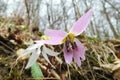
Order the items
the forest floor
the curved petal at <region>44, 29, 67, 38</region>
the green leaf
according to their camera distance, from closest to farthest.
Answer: the curved petal at <region>44, 29, 67, 38</region> < the green leaf < the forest floor

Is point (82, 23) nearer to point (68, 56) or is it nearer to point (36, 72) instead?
point (68, 56)

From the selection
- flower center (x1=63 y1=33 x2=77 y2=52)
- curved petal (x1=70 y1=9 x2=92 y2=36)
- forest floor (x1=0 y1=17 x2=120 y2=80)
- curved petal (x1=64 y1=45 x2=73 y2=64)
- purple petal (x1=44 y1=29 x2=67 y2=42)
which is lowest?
forest floor (x1=0 y1=17 x2=120 y2=80)

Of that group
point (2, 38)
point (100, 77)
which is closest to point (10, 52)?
point (2, 38)

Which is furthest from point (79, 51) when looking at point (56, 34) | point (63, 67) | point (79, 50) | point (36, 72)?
point (63, 67)

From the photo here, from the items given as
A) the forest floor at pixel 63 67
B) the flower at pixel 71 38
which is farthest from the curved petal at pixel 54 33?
the forest floor at pixel 63 67

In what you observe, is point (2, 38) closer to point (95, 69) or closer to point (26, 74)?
point (26, 74)

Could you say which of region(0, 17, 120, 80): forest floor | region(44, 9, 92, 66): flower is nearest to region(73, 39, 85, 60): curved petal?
region(44, 9, 92, 66): flower

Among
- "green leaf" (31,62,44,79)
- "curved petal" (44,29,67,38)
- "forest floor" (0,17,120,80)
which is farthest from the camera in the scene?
"forest floor" (0,17,120,80)

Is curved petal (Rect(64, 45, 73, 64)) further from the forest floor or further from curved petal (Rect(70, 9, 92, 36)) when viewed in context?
the forest floor
